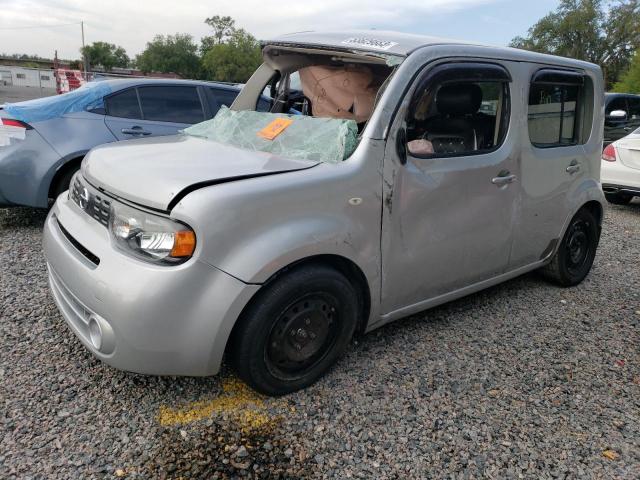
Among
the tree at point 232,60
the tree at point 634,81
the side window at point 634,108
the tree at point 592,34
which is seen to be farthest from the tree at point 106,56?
the side window at point 634,108

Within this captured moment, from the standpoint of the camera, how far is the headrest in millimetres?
3029

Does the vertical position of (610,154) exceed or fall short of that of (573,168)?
it falls short

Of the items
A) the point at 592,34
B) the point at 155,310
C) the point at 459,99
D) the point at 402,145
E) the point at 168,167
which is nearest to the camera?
the point at 155,310

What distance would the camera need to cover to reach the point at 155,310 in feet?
6.58

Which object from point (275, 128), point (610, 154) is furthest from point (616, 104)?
point (275, 128)

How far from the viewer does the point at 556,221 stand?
372 centimetres

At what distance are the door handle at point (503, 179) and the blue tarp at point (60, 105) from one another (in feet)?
12.8

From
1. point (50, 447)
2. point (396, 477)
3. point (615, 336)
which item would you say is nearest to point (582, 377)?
point (615, 336)

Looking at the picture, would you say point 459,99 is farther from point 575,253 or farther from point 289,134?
point 575,253

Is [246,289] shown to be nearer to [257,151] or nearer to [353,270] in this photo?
[353,270]

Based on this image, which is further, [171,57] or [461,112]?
[171,57]

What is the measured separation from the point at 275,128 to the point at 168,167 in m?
0.80

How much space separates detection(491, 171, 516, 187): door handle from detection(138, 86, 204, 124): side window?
142 inches

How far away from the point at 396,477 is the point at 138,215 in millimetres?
1557
